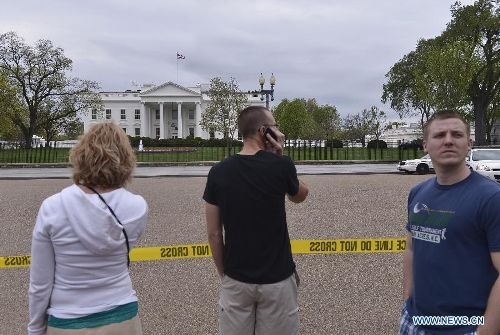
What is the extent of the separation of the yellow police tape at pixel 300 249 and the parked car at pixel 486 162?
435 inches

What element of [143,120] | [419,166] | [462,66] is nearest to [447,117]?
[419,166]

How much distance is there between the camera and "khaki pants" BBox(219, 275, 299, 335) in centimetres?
271

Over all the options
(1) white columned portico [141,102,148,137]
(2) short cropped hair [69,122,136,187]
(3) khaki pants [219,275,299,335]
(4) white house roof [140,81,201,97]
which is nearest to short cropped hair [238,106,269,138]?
(2) short cropped hair [69,122,136,187]

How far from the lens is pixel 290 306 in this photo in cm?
277

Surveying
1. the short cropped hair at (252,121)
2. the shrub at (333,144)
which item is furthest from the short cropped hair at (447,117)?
the shrub at (333,144)

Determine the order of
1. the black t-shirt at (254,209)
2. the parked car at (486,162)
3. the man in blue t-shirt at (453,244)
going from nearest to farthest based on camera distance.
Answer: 1. the man in blue t-shirt at (453,244)
2. the black t-shirt at (254,209)
3. the parked car at (486,162)

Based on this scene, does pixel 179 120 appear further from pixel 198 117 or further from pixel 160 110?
pixel 160 110

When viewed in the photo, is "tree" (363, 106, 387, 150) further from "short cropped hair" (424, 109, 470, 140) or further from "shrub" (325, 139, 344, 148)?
"short cropped hair" (424, 109, 470, 140)

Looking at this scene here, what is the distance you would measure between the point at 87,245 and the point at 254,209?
3.05ft

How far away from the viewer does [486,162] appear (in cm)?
1731

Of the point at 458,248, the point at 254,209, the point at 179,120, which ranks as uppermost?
the point at 179,120

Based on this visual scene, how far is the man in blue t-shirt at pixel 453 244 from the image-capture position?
2.06 metres

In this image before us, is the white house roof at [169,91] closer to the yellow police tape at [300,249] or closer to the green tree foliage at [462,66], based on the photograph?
the green tree foliage at [462,66]

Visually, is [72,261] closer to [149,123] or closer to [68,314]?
[68,314]
